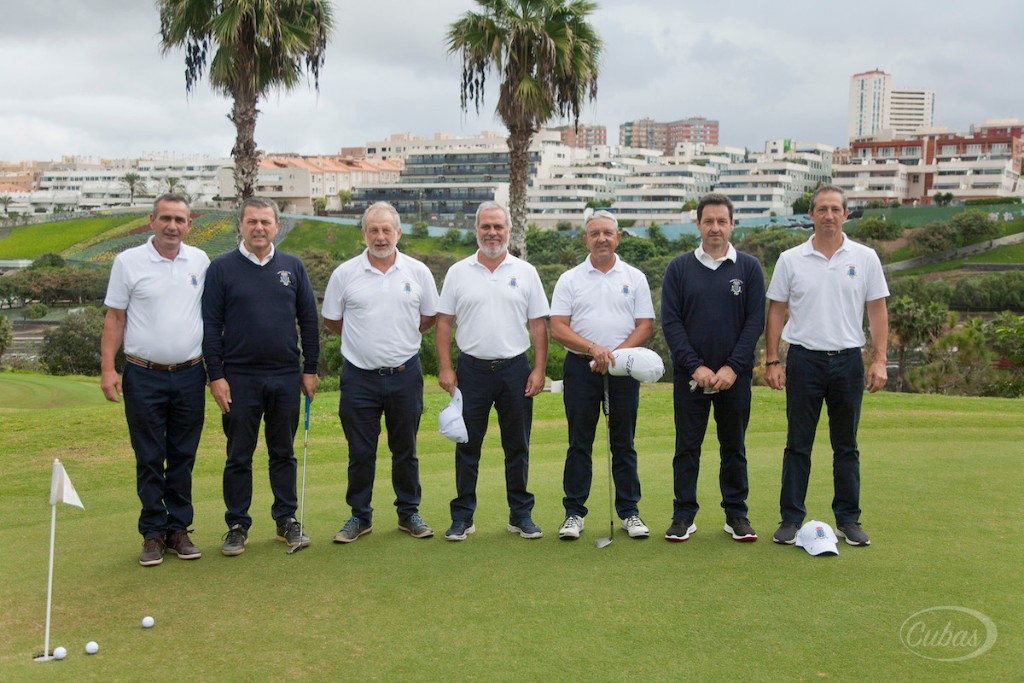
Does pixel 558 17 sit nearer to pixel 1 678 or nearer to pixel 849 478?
pixel 849 478

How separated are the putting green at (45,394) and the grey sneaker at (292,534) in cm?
1207

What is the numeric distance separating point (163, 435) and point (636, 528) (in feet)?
9.87

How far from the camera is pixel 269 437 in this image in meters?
6.18

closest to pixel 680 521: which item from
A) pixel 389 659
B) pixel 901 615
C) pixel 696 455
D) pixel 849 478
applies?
pixel 696 455

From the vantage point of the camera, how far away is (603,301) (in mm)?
6094

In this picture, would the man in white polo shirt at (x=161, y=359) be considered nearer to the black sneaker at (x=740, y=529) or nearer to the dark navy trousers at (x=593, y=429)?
the dark navy trousers at (x=593, y=429)

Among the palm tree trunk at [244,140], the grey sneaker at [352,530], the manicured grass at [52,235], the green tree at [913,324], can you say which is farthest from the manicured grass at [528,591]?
the manicured grass at [52,235]

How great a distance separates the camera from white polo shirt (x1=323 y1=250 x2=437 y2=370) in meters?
6.05

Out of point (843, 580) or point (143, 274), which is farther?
point (143, 274)

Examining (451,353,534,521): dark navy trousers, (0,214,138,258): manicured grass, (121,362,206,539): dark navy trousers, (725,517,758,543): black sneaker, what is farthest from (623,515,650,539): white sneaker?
(0,214,138,258): manicured grass

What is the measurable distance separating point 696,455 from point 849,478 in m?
0.94

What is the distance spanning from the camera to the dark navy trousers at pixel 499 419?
6109 millimetres

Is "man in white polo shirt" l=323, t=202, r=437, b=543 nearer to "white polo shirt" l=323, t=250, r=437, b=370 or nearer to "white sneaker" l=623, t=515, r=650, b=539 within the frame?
"white polo shirt" l=323, t=250, r=437, b=370

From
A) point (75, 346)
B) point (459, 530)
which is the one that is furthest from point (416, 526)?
point (75, 346)
